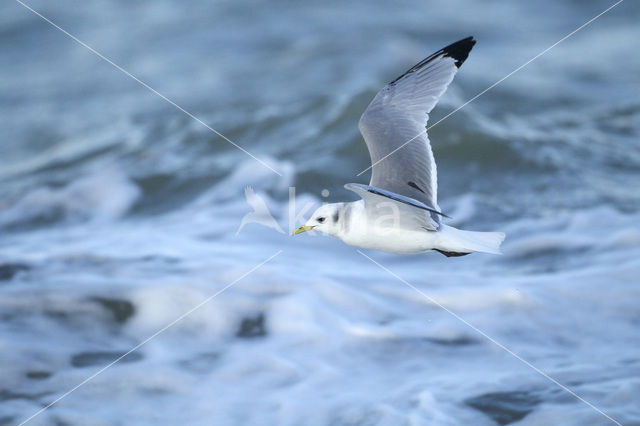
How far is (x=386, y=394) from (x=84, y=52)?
9711 millimetres

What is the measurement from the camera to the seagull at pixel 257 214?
8.01 metres

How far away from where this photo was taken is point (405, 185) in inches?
176

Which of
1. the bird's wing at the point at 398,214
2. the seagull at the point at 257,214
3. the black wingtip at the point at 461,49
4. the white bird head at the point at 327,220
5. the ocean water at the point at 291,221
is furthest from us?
the seagull at the point at 257,214

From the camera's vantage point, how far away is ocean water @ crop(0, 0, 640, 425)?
5.45 meters

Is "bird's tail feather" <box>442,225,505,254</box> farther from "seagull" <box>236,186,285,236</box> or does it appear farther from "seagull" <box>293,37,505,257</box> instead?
"seagull" <box>236,186,285,236</box>

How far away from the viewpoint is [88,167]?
31.8ft

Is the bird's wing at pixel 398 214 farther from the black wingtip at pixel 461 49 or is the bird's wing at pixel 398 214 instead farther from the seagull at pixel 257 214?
the seagull at pixel 257 214

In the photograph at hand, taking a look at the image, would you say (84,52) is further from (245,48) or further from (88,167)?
(88,167)

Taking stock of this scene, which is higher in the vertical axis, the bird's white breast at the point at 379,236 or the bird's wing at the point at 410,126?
the bird's wing at the point at 410,126

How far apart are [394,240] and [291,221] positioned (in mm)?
4093

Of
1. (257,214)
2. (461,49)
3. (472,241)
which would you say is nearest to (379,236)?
(472,241)

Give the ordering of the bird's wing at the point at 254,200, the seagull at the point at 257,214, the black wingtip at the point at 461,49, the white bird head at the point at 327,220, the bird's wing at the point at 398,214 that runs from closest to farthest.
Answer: the bird's wing at the point at 398,214
the white bird head at the point at 327,220
the black wingtip at the point at 461,49
the seagull at the point at 257,214
the bird's wing at the point at 254,200

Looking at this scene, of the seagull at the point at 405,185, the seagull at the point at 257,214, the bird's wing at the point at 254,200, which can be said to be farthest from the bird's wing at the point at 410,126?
the bird's wing at the point at 254,200

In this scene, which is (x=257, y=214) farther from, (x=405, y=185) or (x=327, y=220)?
(x=327, y=220)
